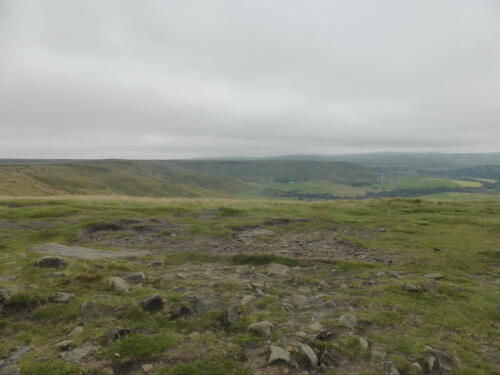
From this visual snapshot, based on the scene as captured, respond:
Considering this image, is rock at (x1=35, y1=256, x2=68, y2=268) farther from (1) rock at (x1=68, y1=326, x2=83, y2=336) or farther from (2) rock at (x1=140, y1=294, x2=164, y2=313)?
(2) rock at (x1=140, y1=294, x2=164, y2=313)

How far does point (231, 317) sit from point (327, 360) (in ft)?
10.5

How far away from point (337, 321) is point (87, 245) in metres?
16.8

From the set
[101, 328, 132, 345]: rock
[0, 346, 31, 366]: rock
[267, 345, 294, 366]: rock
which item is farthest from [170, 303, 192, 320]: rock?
[0, 346, 31, 366]: rock

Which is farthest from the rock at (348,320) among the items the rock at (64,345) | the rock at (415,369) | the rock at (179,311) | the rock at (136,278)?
the rock at (136,278)

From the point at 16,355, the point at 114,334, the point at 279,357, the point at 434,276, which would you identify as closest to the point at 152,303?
the point at 114,334

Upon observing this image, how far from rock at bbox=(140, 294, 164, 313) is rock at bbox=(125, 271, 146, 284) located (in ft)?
8.55

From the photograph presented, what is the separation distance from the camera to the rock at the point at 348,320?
8670mm

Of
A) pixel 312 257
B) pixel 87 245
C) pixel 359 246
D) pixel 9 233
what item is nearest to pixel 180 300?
pixel 312 257

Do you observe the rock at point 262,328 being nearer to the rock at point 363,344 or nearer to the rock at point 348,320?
the rock at point 348,320

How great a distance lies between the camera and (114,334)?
25.6 feet

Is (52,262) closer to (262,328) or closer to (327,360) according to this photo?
(262,328)

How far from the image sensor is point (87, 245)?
18.5 m

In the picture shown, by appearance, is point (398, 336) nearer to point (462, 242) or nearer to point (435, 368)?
point (435, 368)

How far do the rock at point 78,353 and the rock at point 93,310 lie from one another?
4.74 feet
